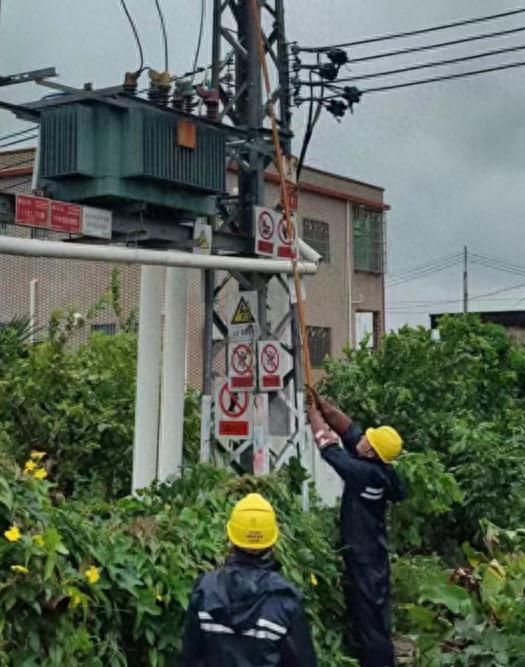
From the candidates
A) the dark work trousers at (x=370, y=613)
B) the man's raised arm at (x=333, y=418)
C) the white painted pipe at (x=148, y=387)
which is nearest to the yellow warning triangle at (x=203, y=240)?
the white painted pipe at (x=148, y=387)

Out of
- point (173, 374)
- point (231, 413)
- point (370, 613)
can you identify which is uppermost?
point (173, 374)

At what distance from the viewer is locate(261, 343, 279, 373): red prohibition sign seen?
8.71m

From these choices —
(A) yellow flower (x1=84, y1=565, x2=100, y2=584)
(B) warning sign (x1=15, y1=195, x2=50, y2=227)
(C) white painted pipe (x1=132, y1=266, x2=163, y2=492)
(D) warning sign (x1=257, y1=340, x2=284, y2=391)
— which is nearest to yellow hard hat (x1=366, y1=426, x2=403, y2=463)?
(D) warning sign (x1=257, y1=340, x2=284, y2=391)

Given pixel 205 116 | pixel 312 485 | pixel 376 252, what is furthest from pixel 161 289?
pixel 376 252

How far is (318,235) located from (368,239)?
7.58ft

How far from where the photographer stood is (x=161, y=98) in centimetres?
782

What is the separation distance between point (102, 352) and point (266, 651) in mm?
7583

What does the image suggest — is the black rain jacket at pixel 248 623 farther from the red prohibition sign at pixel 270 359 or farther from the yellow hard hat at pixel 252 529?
the red prohibition sign at pixel 270 359

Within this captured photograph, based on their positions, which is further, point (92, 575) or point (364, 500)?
point (364, 500)

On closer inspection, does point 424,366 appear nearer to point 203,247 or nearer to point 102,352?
point 102,352

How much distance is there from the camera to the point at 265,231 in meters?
8.81

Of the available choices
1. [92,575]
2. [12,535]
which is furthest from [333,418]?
[12,535]

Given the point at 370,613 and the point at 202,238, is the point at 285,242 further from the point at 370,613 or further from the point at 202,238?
the point at 370,613

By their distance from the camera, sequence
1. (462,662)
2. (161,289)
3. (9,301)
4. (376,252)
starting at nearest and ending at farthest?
(462,662), (161,289), (9,301), (376,252)
